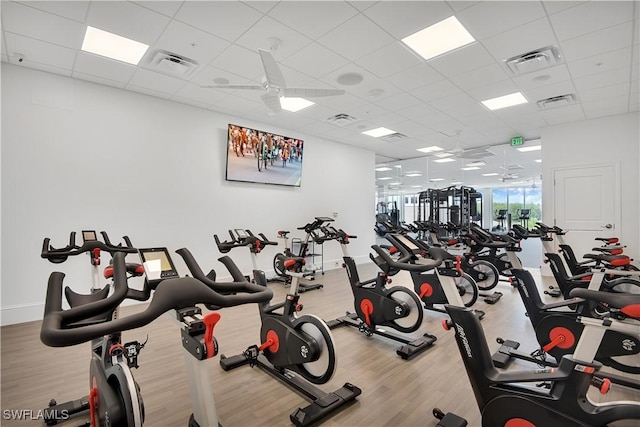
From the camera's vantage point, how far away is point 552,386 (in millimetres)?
1514

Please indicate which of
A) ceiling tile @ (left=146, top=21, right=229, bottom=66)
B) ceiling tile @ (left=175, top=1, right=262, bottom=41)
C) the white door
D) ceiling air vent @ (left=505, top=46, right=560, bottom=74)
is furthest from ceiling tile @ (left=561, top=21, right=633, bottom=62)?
ceiling tile @ (left=146, top=21, right=229, bottom=66)

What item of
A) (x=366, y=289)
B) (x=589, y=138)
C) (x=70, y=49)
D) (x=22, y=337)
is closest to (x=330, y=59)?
(x=366, y=289)

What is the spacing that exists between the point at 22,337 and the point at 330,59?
499 centimetres

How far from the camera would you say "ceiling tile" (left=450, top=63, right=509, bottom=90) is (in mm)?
4250

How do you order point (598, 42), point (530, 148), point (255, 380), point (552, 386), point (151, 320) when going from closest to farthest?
point (151, 320) → point (552, 386) → point (255, 380) → point (598, 42) → point (530, 148)

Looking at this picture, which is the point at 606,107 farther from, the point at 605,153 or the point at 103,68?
the point at 103,68

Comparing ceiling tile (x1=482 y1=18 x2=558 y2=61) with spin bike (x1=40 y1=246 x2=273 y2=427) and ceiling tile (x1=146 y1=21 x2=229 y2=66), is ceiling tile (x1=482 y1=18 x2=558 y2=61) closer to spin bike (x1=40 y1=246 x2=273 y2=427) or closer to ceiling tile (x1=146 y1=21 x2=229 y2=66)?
ceiling tile (x1=146 y1=21 x2=229 y2=66)

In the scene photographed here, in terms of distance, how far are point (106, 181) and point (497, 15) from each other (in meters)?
5.52

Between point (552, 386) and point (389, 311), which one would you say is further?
point (389, 311)

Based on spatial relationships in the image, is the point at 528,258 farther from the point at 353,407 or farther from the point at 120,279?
the point at 120,279

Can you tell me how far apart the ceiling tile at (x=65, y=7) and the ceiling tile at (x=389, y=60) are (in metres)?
3.01

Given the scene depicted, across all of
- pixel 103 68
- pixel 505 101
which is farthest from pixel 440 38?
pixel 103 68

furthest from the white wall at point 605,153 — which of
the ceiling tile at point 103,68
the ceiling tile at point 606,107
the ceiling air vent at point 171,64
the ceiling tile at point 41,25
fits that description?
the ceiling tile at point 41,25

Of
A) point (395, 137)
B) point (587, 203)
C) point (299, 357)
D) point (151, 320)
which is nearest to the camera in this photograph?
point (151, 320)
